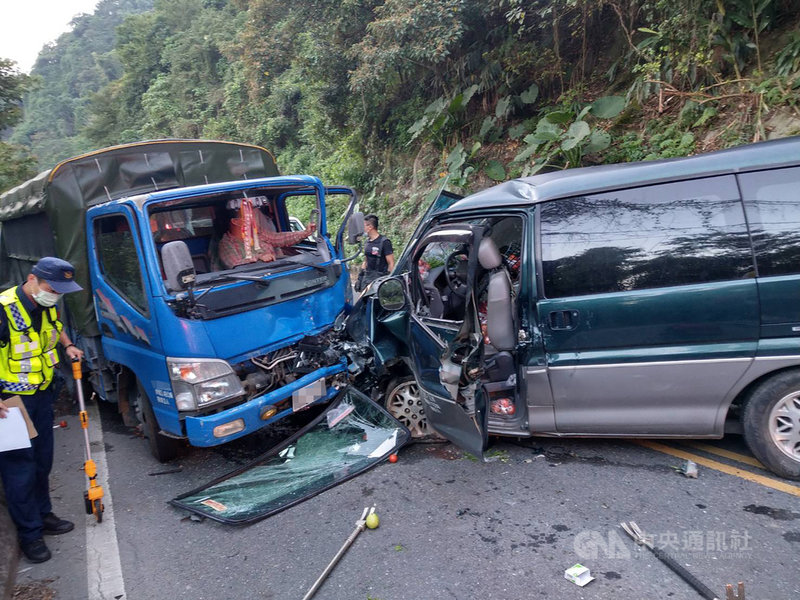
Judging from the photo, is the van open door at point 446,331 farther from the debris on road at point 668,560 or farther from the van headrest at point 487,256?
the debris on road at point 668,560

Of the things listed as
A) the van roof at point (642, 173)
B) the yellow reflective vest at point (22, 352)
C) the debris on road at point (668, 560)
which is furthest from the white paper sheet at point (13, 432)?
the debris on road at point (668, 560)

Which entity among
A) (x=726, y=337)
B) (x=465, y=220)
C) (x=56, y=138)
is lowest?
(x=726, y=337)

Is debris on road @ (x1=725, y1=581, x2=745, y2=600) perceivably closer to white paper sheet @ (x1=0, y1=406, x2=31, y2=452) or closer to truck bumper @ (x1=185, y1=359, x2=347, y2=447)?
truck bumper @ (x1=185, y1=359, x2=347, y2=447)

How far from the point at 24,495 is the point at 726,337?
453 centimetres

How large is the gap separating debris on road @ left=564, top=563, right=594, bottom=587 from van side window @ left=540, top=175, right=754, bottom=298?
1675mm

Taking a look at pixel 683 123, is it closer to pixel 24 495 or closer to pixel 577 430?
pixel 577 430

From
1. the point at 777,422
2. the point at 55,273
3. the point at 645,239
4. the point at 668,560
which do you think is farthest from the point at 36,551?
the point at 777,422

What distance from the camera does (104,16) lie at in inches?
2987

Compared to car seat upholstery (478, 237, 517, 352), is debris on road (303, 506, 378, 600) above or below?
below

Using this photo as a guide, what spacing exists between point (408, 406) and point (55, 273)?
278cm

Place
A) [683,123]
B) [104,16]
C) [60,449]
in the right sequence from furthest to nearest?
[104,16] < [683,123] < [60,449]

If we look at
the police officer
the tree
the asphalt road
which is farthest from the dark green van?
the tree

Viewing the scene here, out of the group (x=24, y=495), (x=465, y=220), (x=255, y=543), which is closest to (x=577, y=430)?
(x=465, y=220)

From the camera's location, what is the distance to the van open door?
3.87 m
